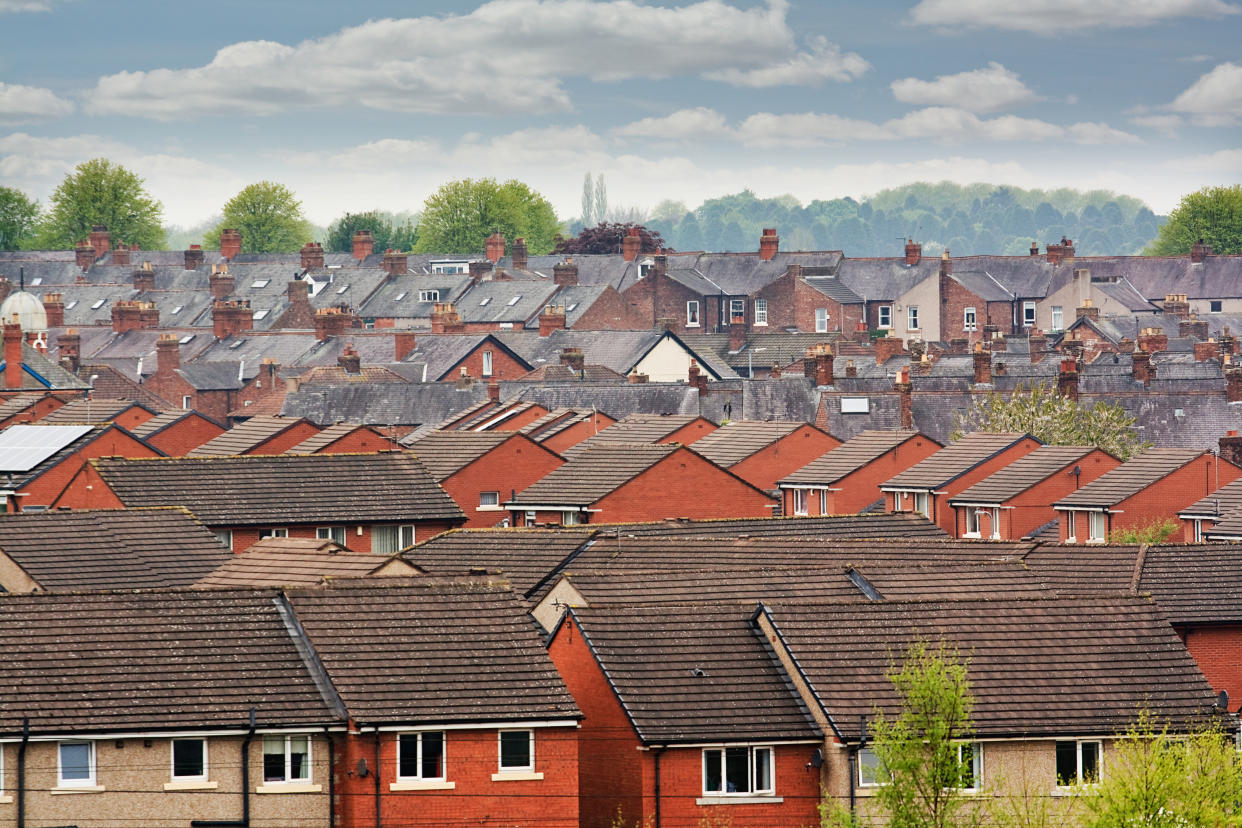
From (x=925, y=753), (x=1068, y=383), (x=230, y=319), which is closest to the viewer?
(x=925, y=753)

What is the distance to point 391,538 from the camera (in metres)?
57.9

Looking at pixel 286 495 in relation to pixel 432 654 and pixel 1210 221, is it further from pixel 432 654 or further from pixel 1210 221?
pixel 1210 221

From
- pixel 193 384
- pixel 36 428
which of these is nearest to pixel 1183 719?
pixel 36 428

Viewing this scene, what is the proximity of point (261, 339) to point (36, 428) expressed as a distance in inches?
1925

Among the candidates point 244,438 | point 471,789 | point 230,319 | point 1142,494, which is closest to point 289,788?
point 471,789

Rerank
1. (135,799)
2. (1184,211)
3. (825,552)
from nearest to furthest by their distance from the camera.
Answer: (135,799)
(825,552)
(1184,211)

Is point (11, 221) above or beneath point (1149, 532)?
above

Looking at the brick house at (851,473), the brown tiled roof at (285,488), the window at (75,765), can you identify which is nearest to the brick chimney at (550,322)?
the brick house at (851,473)

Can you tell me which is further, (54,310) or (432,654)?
(54,310)

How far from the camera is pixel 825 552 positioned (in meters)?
44.8

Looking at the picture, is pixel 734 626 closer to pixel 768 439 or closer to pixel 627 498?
pixel 627 498

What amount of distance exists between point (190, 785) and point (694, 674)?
7.79 m

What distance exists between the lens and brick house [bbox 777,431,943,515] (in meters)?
69.3

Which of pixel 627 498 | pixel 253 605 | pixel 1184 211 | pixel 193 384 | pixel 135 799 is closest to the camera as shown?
pixel 135 799
